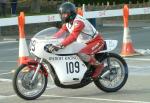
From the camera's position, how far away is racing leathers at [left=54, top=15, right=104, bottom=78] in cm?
1027

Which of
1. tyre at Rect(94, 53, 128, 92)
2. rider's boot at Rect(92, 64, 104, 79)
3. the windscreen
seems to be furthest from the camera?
→ tyre at Rect(94, 53, 128, 92)

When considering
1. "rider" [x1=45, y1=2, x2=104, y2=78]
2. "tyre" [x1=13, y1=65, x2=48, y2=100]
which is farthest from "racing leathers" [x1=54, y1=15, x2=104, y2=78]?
"tyre" [x1=13, y1=65, x2=48, y2=100]

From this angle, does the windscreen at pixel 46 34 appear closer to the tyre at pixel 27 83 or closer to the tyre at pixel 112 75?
the tyre at pixel 27 83

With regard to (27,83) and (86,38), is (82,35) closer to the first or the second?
(86,38)

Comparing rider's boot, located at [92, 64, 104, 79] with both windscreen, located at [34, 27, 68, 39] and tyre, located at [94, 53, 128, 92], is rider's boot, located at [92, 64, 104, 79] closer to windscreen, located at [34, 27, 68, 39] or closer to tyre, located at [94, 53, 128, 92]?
tyre, located at [94, 53, 128, 92]

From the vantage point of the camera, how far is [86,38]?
414 inches

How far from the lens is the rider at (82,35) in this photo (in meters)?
10.2

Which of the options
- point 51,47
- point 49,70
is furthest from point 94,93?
point 51,47

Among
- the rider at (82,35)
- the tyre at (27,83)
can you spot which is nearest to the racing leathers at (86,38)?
the rider at (82,35)

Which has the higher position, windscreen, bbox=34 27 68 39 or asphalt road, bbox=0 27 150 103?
windscreen, bbox=34 27 68 39

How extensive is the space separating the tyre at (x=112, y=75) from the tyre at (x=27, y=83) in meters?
1.01

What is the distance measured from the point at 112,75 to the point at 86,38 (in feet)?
2.62

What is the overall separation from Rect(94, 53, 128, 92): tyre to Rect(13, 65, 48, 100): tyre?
3.32ft

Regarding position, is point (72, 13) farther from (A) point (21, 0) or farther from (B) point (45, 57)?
(A) point (21, 0)
